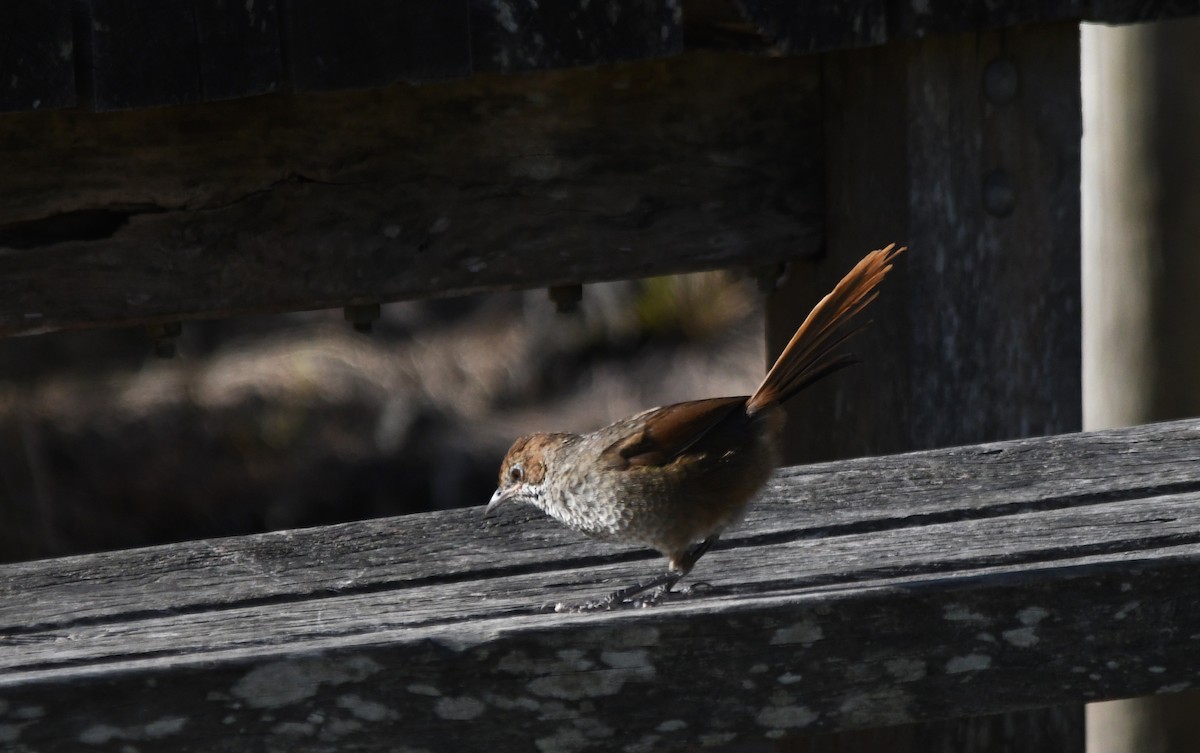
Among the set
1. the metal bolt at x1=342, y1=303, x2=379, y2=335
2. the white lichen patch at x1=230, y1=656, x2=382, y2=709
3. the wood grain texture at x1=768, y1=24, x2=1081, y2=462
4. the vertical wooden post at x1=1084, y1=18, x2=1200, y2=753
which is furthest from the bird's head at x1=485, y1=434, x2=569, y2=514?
the vertical wooden post at x1=1084, y1=18, x2=1200, y2=753

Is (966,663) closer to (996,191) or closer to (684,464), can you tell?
(684,464)

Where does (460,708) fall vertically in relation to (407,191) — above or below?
below

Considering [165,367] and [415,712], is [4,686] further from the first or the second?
[165,367]

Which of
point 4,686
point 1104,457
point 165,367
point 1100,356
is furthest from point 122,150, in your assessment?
point 165,367

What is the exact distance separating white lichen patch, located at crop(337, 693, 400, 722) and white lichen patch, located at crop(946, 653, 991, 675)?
0.64 meters

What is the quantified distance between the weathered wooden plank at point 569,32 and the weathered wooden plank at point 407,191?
0.28 meters

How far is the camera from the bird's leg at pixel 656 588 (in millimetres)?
2055

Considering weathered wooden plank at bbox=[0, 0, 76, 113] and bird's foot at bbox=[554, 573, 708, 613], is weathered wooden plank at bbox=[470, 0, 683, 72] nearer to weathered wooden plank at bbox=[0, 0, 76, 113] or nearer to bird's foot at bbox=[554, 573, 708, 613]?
weathered wooden plank at bbox=[0, 0, 76, 113]

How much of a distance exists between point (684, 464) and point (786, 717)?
0.99 m

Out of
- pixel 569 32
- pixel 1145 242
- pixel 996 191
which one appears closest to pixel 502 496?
pixel 569 32

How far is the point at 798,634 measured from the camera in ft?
5.68

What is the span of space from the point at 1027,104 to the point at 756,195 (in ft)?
1.92

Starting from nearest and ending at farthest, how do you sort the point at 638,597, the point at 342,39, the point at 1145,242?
the point at 638,597 < the point at 342,39 < the point at 1145,242

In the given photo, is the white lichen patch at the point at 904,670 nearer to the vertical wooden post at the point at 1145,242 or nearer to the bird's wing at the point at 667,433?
the bird's wing at the point at 667,433
